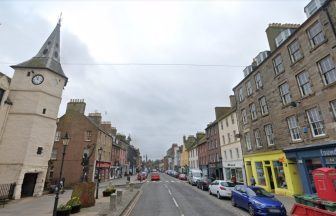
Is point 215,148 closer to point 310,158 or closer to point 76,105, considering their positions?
point 310,158

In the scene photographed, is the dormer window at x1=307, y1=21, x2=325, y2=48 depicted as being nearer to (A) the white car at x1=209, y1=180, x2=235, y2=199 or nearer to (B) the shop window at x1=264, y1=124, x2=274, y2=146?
(B) the shop window at x1=264, y1=124, x2=274, y2=146

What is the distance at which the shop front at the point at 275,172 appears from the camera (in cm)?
1898

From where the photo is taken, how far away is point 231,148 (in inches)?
1308

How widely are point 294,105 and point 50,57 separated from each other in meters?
28.4

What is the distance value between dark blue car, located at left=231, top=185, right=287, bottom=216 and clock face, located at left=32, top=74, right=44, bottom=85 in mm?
23810

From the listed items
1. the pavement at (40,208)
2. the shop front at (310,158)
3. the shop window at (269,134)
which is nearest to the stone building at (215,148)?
the shop window at (269,134)

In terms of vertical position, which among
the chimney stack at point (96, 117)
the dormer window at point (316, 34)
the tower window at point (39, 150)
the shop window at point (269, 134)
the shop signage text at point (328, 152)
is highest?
the chimney stack at point (96, 117)

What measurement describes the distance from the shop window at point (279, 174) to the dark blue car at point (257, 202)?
776cm

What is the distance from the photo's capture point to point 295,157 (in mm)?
18594

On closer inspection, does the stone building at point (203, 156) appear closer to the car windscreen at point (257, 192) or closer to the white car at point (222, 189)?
the white car at point (222, 189)

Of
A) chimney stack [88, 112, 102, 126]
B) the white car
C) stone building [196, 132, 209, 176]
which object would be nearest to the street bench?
the white car

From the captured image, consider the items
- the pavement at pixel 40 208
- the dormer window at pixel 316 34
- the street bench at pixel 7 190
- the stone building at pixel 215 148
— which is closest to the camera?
the pavement at pixel 40 208

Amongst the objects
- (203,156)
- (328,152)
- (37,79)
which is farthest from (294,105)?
(203,156)

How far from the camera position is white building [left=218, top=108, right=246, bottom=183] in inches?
1204
